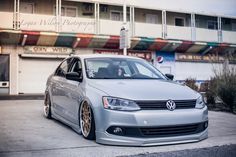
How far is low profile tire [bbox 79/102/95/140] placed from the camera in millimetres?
5738

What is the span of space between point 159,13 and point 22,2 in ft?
33.2

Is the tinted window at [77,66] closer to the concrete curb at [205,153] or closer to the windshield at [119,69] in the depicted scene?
the windshield at [119,69]

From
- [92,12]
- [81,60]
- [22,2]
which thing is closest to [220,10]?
[92,12]

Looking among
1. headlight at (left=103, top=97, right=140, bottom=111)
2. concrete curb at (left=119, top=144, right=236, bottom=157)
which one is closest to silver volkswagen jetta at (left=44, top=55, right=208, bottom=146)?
headlight at (left=103, top=97, right=140, bottom=111)

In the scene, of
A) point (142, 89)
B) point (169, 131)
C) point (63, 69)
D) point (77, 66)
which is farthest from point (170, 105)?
point (63, 69)

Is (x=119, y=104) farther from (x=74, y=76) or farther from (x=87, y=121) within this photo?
(x=74, y=76)

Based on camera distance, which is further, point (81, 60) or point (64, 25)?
point (64, 25)

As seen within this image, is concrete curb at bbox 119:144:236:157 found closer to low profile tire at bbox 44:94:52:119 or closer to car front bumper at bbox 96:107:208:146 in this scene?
car front bumper at bbox 96:107:208:146

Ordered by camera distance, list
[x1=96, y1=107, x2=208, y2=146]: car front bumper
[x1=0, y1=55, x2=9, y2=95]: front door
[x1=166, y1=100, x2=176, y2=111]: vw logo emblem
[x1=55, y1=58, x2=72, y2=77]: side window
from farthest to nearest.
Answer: [x1=0, y1=55, x2=9, y2=95]: front door < [x1=55, y1=58, x2=72, y2=77]: side window < [x1=166, y1=100, x2=176, y2=111]: vw logo emblem < [x1=96, y1=107, x2=208, y2=146]: car front bumper

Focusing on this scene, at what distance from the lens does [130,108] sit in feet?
17.3

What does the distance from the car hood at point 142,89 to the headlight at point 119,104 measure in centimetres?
7

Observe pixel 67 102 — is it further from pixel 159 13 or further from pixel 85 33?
pixel 159 13

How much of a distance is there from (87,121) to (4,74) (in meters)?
17.5

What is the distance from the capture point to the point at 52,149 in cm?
530
